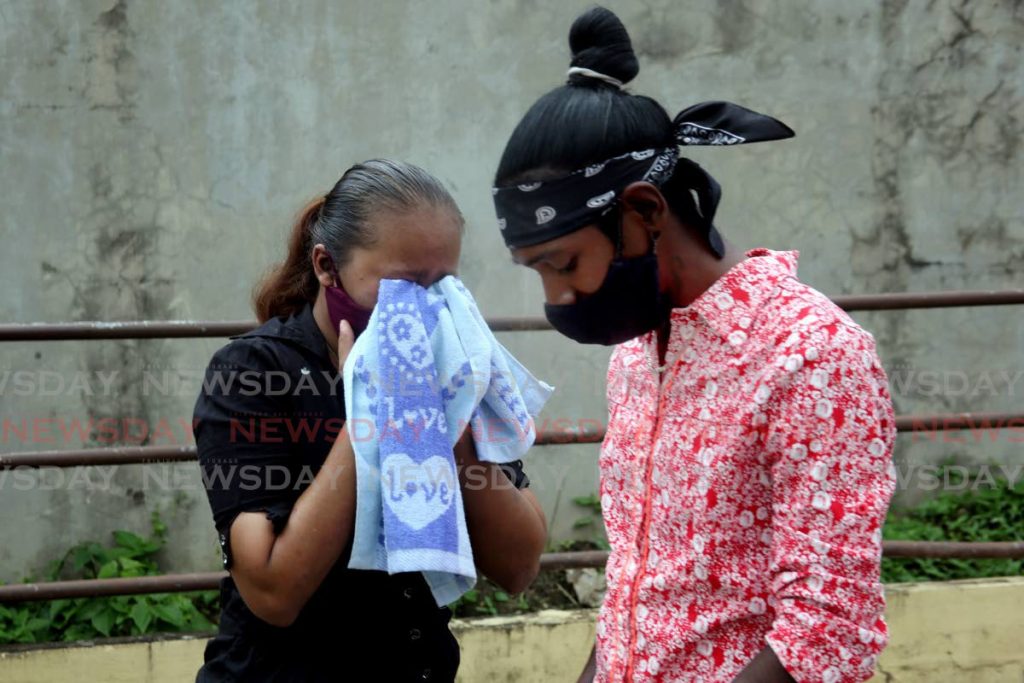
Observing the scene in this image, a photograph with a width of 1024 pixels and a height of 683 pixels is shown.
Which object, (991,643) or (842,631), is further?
(991,643)

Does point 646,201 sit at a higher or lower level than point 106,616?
higher

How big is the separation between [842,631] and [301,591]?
87 cm

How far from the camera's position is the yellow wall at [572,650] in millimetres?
3795

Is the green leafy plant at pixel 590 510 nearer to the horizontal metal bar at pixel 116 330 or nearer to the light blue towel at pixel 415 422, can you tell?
the horizontal metal bar at pixel 116 330

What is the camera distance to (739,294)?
1.65 meters

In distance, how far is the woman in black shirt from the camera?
1.88 metres

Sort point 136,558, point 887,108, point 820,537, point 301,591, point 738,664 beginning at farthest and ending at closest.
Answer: point 887,108 < point 136,558 < point 301,591 < point 738,664 < point 820,537

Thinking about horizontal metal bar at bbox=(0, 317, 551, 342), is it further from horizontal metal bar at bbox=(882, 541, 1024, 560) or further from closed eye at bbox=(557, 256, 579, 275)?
horizontal metal bar at bbox=(882, 541, 1024, 560)

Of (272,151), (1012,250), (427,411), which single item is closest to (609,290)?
(427,411)

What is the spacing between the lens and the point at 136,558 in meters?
4.57

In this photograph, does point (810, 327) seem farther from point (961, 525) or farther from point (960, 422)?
point (961, 525)

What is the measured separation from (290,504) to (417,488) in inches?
8.8

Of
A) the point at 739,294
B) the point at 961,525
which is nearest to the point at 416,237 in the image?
the point at 739,294

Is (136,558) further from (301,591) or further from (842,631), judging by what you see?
(842,631)
